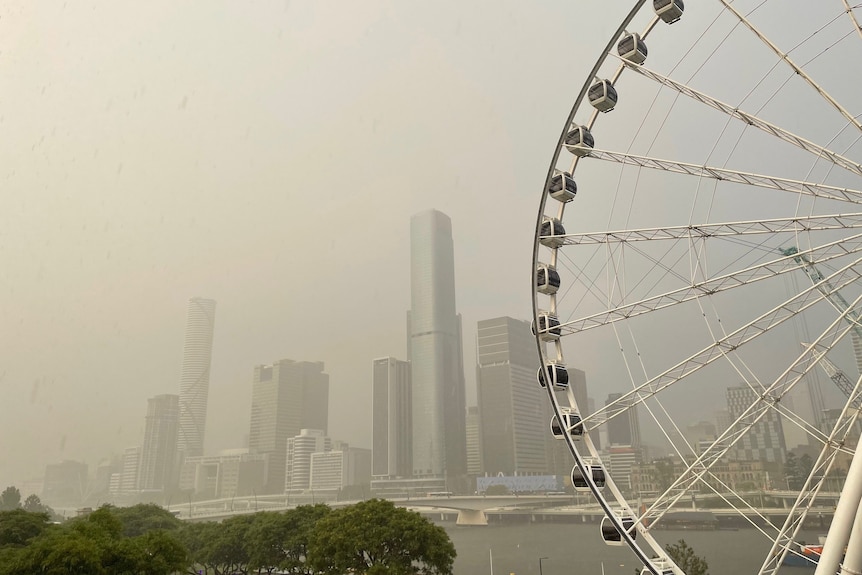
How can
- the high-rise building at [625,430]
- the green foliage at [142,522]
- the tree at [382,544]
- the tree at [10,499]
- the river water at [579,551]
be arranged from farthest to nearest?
the high-rise building at [625,430]
the tree at [10,499]
the river water at [579,551]
the green foliage at [142,522]
the tree at [382,544]

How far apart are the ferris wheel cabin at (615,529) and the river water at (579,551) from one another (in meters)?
51.3

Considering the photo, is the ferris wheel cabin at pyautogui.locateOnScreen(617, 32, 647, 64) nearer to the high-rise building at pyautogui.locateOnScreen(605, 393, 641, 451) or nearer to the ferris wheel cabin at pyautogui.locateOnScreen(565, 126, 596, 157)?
the ferris wheel cabin at pyautogui.locateOnScreen(565, 126, 596, 157)

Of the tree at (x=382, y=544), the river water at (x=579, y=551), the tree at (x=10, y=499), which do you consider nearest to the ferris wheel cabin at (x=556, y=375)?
the tree at (x=382, y=544)

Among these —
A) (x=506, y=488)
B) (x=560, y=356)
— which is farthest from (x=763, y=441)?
(x=560, y=356)

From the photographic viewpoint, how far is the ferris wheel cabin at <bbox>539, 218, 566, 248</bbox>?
2378 centimetres

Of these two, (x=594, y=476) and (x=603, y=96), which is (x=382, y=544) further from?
(x=603, y=96)

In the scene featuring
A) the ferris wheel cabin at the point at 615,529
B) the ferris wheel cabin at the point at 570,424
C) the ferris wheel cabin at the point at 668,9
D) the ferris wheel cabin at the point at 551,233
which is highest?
the ferris wheel cabin at the point at 668,9

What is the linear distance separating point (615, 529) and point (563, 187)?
38.8 feet

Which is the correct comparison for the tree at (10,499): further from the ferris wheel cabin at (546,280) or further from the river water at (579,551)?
the ferris wheel cabin at (546,280)

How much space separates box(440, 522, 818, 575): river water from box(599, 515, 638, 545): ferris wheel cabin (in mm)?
51309

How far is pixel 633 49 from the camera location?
→ 23.0 meters

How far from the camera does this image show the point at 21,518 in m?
45.0

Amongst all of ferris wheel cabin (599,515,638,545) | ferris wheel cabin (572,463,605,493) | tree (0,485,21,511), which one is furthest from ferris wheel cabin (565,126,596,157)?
tree (0,485,21,511)

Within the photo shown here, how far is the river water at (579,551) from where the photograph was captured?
74.8 meters
